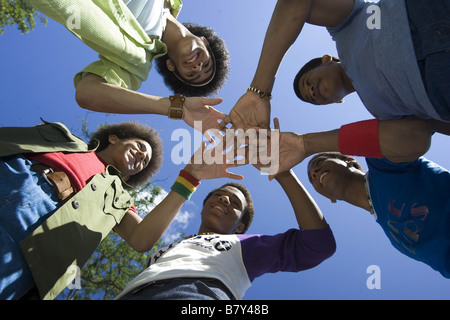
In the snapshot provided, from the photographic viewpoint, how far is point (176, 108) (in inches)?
101

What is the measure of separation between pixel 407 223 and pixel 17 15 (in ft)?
33.2

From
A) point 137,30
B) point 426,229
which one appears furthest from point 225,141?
point 426,229

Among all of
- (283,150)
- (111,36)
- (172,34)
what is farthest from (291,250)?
(172,34)

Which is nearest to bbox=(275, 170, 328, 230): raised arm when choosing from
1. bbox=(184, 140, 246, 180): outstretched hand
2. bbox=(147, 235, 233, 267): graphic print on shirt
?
bbox=(184, 140, 246, 180): outstretched hand

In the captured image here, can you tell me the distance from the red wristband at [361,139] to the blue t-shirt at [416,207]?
0.54 m

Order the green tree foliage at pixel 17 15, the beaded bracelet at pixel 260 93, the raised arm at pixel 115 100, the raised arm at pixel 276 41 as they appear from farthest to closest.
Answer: the green tree foliage at pixel 17 15 < the beaded bracelet at pixel 260 93 < the raised arm at pixel 115 100 < the raised arm at pixel 276 41

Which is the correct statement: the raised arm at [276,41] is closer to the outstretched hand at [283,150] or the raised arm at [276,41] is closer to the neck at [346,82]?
the outstretched hand at [283,150]

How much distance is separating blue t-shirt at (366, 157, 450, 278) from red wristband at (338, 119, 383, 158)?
1.77 ft

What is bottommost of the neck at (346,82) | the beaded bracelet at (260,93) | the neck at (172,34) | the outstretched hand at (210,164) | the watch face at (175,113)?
the outstretched hand at (210,164)

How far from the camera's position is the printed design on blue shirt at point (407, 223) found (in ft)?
7.36

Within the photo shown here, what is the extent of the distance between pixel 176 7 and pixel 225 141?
1778mm

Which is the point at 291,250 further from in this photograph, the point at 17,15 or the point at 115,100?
the point at 17,15

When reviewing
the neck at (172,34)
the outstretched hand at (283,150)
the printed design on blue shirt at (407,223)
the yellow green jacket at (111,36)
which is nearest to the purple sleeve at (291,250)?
the printed design on blue shirt at (407,223)
